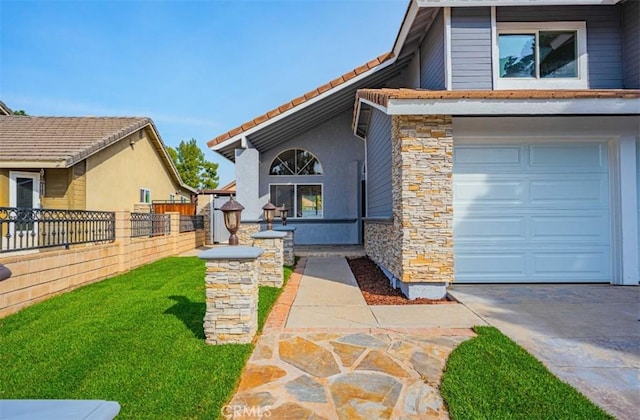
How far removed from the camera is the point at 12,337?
3.90 metres

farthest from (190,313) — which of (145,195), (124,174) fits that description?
(145,195)

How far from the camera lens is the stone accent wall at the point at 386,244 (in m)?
5.95

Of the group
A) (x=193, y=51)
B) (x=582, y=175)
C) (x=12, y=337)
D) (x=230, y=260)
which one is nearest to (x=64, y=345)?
(x=12, y=337)

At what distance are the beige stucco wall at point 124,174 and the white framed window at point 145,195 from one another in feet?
0.58

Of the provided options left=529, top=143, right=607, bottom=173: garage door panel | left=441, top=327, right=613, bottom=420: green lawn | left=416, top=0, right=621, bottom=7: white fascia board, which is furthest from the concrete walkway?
left=416, top=0, right=621, bottom=7: white fascia board

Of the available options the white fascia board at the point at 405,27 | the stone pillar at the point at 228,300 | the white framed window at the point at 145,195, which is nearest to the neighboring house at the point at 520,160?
the white fascia board at the point at 405,27

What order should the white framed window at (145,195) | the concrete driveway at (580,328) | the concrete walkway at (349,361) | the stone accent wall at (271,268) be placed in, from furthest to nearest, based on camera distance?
the white framed window at (145,195) → the stone accent wall at (271,268) → the concrete driveway at (580,328) → the concrete walkway at (349,361)

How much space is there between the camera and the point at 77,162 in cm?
1006

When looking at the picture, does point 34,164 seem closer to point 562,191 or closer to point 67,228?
point 67,228

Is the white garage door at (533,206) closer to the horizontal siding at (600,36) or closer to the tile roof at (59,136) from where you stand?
the horizontal siding at (600,36)

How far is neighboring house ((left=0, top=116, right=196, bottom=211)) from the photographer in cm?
969

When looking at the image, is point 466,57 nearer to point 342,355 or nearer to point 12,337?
point 342,355

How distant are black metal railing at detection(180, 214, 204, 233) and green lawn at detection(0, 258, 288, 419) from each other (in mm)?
7486

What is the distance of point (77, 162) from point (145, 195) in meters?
5.18
